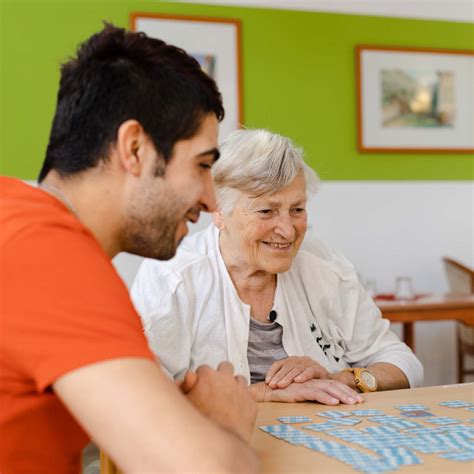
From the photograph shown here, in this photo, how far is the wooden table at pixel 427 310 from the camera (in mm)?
4184

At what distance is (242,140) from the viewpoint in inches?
90.0

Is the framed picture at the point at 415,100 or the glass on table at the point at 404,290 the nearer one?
the glass on table at the point at 404,290

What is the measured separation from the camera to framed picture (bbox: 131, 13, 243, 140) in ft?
16.1

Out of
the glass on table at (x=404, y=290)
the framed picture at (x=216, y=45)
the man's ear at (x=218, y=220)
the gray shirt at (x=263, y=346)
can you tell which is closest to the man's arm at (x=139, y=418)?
the gray shirt at (x=263, y=346)

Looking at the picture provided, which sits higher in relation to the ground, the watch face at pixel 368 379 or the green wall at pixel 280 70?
the green wall at pixel 280 70

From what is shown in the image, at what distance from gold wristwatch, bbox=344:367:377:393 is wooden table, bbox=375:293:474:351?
204cm

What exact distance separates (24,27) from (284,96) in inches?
68.6

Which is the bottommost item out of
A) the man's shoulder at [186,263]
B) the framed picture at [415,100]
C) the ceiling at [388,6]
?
the man's shoulder at [186,263]

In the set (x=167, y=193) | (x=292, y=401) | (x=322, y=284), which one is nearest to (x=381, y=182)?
(x=322, y=284)

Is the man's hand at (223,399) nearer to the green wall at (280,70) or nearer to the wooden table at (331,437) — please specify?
the wooden table at (331,437)

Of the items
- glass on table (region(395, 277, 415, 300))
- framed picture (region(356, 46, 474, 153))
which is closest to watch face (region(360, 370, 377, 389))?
glass on table (region(395, 277, 415, 300))

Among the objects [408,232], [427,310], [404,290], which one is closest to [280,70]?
[408,232]

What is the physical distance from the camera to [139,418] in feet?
3.25

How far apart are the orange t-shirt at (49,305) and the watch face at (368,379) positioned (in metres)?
1.16
